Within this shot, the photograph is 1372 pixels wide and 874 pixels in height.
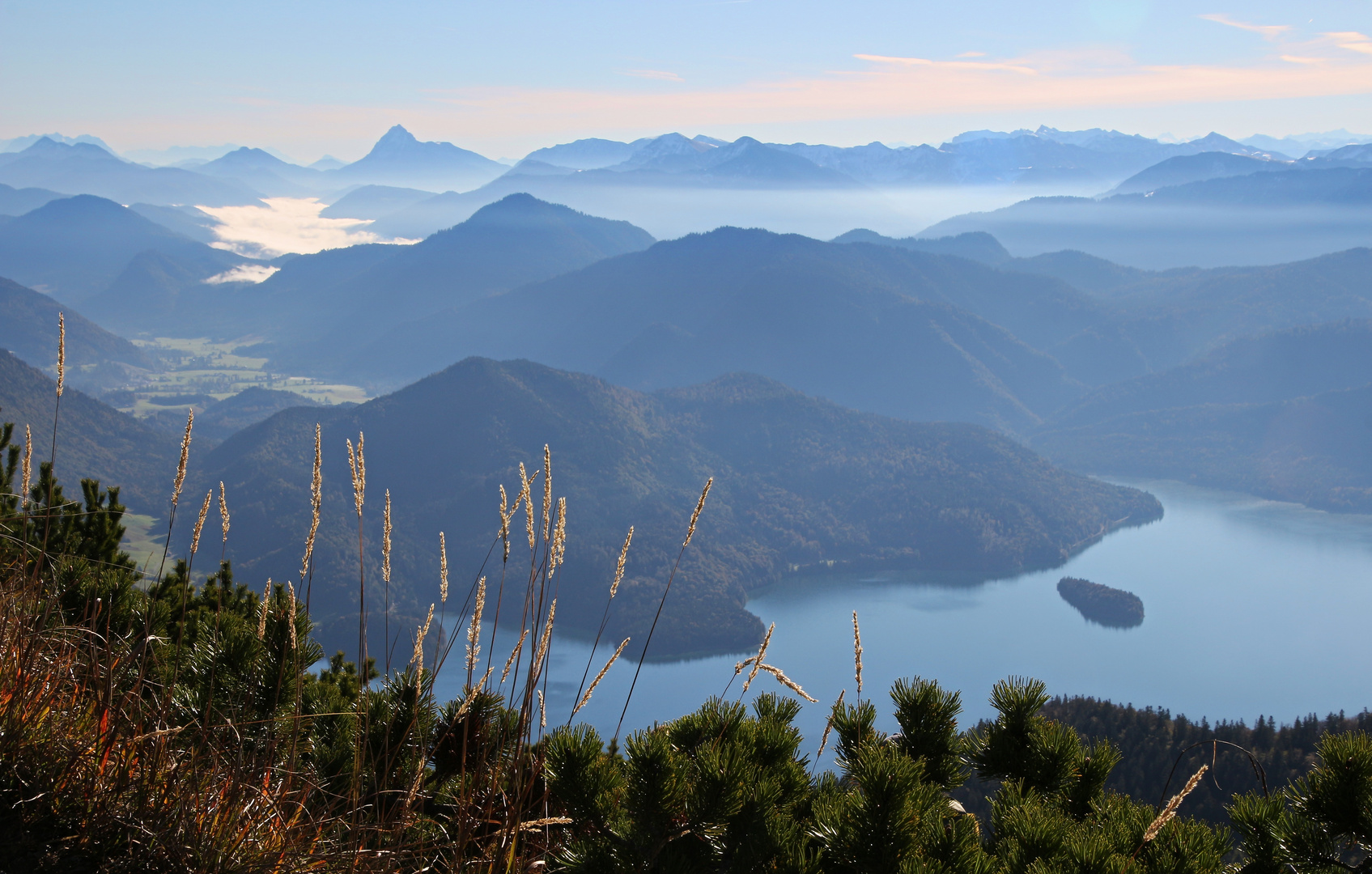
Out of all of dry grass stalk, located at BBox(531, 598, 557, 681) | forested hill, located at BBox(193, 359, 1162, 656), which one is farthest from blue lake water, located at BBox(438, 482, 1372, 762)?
dry grass stalk, located at BBox(531, 598, 557, 681)

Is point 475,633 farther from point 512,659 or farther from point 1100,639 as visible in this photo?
point 1100,639

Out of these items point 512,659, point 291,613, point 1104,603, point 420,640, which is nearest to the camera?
point 420,640

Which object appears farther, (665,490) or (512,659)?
(665,490)

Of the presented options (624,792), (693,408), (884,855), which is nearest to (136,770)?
(624,792)

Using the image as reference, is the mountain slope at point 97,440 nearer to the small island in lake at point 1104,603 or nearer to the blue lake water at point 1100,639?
the blue lake water at point 1100,639

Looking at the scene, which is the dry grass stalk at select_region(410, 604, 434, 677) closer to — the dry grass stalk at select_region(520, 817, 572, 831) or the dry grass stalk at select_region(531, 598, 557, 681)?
the dry grass stalk at select_region(531, 598, 557, 681)

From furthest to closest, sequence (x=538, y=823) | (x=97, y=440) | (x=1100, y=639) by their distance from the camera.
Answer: (x=97, y=440) < (x=1100, y=639) < (x=538, y=823)

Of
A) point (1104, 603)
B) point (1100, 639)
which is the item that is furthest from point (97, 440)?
point (1104, 603)
